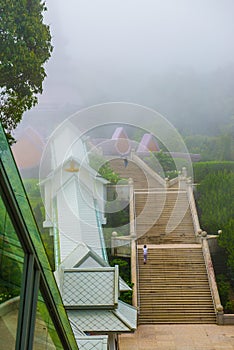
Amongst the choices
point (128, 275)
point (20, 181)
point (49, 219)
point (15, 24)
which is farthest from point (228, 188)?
point (20, 181)

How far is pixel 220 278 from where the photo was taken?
12.0 m

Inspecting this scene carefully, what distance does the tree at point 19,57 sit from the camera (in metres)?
6.96

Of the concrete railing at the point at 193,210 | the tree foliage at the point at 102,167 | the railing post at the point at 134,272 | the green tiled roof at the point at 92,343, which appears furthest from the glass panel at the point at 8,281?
the tree foliage at the point at 102,167

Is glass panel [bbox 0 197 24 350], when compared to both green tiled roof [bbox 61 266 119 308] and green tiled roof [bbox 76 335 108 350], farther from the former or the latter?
green tiled roof [bbox 61 266 119 308]

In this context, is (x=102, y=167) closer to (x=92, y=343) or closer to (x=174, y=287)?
(x=174, y=287)

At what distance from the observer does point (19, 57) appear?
273 inches

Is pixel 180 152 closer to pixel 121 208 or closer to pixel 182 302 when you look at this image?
pixel 121 208

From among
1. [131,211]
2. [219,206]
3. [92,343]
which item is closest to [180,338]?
[92,343]

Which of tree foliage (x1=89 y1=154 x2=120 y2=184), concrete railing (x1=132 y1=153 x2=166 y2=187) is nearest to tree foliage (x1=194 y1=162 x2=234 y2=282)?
concrete railing (x1=132 y1=153 x2=166 y2=187)

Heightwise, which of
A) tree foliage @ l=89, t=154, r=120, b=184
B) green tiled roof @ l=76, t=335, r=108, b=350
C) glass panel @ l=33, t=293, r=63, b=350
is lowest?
green tiled roof @ l=76, t=335, r=108, b=350

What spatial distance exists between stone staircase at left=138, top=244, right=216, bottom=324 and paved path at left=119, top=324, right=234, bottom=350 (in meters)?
0.38

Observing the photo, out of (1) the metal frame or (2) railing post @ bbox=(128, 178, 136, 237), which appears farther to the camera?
(2) railing post @ bbox=(128, 178, 136, 237)

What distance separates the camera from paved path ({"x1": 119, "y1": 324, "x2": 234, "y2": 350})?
27.1 ft

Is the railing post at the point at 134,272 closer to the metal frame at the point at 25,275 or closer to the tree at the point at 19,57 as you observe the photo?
the tree at the point at 19,57
